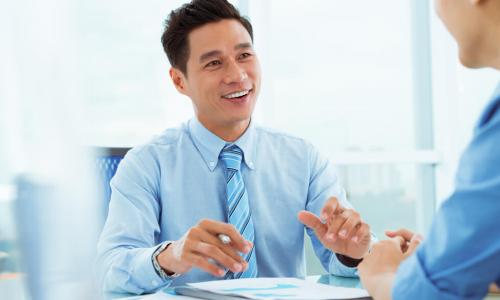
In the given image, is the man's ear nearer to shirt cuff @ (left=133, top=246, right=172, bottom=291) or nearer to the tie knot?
the tie knot

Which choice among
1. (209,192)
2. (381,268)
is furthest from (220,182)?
(381,268)

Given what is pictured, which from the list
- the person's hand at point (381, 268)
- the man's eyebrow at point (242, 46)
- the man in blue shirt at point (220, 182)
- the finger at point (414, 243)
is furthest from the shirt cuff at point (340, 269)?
the man's eyebrow at point (242, 46)

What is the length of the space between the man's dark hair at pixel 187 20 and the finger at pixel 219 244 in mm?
902

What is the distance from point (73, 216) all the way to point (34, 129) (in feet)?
0.28

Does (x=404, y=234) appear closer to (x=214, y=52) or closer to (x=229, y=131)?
(x=229, y=131)

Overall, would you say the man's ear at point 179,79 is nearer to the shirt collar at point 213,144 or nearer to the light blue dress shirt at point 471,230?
the shirt collar at point 213,144

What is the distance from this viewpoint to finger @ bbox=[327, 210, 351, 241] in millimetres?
1589

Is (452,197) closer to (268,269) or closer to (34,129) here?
(34,129)

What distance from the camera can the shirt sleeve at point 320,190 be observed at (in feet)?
6.53

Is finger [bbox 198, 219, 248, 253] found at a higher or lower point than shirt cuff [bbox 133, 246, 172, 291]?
higher

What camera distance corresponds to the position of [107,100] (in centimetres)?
324

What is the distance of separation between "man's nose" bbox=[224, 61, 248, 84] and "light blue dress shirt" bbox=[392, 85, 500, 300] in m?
1.25

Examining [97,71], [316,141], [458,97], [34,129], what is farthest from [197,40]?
[458,97]

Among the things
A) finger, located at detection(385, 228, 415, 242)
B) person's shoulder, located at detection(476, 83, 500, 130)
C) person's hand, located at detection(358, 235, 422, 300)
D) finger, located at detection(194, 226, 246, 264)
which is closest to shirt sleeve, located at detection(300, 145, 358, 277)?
finger, located at detection(385, 228, 415, 242)
